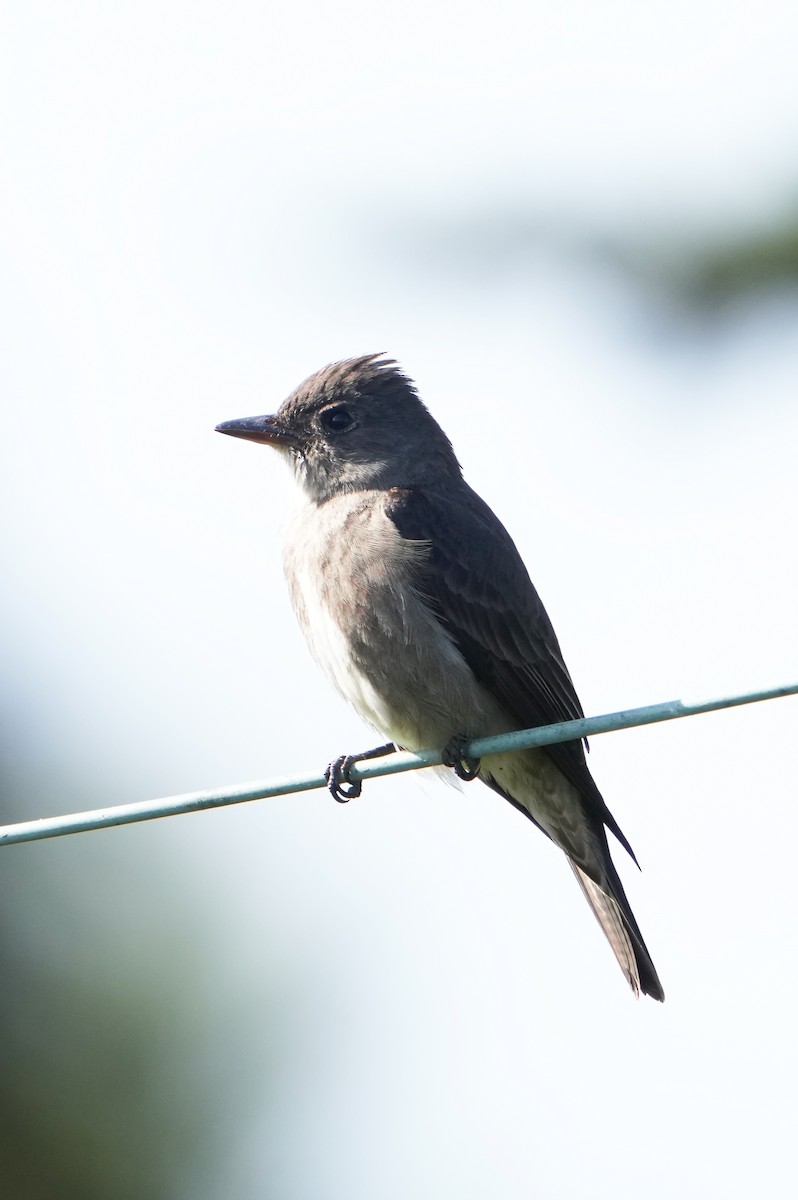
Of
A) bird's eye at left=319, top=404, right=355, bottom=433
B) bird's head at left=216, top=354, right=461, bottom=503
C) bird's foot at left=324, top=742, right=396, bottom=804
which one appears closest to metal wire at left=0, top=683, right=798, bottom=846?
bird's foot at left=324, top=742, right=396, bottom=804

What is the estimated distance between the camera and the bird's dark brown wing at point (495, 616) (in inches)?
267

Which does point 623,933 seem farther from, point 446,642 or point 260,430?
point 260,430

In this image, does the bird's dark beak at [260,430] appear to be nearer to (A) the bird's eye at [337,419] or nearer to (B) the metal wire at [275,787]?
(A) the bird's eye at [337,419]

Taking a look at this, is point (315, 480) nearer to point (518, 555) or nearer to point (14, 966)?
point (518, 555)

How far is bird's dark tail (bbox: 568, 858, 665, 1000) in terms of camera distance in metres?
6.82

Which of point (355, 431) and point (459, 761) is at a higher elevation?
point (355, 431)

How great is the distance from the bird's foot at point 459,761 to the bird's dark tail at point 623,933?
892mm

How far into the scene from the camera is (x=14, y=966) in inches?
431

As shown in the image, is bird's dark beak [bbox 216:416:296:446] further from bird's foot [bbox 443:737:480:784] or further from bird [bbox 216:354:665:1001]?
bird's foot [bbox 443:737:480:784]

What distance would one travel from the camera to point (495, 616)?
6.93 meters

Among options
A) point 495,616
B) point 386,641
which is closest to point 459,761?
point 386,641

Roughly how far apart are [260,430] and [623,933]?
2.92 metres

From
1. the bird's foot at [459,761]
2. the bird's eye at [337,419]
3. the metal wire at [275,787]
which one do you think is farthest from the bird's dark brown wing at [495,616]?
the metal wire at [275,787]

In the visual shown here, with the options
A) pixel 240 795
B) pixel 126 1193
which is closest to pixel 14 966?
pixel 126 1193
